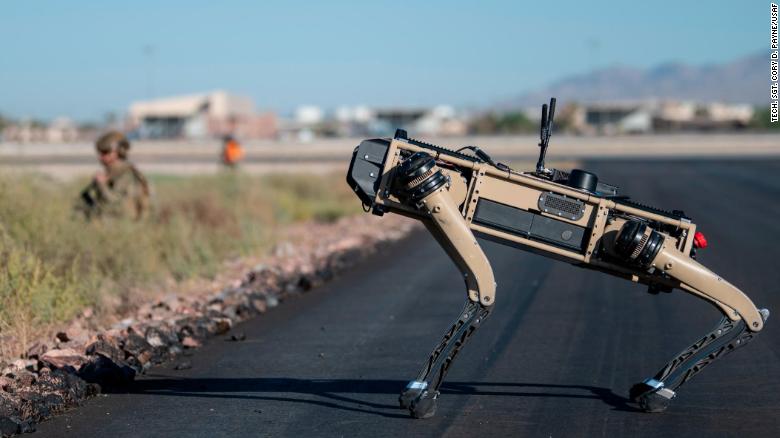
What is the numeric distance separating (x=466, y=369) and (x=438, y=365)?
1.70 metres

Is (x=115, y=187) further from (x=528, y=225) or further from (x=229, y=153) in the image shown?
(x=229, y=153)

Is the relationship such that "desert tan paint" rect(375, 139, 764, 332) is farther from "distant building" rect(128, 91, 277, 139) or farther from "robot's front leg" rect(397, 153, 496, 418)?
"distant building" rect(128, 91, 277, 139)

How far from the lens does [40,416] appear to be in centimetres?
742

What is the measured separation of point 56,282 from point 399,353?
4.00m

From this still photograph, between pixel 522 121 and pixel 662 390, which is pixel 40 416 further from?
pixel 522 121

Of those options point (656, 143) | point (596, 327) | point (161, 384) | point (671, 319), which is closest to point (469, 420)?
point (161, 384)

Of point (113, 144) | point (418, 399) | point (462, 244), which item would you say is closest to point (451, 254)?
point (462, 244)

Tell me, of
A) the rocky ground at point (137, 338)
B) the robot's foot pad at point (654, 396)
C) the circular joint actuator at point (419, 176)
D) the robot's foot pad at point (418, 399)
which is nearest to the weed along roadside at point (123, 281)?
the rocky ground at point (137, 338)

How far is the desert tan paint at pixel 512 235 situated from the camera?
282 inches

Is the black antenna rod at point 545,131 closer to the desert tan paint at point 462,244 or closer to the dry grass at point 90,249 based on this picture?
the desert tan paint at point 462,244

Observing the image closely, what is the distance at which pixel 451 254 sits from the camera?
7355 millimetres

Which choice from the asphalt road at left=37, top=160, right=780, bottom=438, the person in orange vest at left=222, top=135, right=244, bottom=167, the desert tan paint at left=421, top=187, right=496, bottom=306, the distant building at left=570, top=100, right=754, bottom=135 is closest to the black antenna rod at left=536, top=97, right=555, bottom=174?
the desert tan paint at left=421, top=187, right=496, bottom=306

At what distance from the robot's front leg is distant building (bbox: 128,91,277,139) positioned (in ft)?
330

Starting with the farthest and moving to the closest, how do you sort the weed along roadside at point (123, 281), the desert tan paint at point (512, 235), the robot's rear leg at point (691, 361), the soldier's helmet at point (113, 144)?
the soldier's helmet at point (113, 144) → the weed along roadside at point (123, 281) → the robot's rear leg at point (691, 361) → the desert tan paint at point (512, 235)
